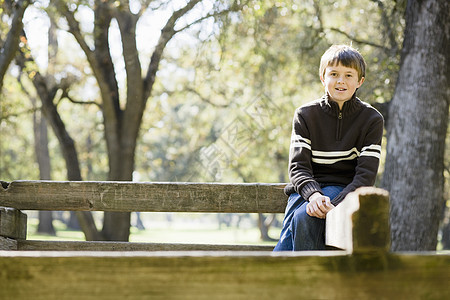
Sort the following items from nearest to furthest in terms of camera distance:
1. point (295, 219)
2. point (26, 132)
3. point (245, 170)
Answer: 1. point (295, 219)
2. point (245, 170)
3. point (26, 132)

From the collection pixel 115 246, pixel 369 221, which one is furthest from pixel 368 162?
pixel 115 246

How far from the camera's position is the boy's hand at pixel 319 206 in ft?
8.07

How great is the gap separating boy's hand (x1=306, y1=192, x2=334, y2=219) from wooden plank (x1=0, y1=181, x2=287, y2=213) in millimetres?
1168

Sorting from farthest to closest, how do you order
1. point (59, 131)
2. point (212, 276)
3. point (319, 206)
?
point (59, 131), point (319, 206), point (212, 276)

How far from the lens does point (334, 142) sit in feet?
9.52

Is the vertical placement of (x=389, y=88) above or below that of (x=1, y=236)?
above

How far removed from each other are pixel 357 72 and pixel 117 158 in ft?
24.1

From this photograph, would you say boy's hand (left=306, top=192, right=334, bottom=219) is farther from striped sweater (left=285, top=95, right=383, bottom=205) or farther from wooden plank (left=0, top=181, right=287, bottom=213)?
wooden plank (left=0, top=181, right=287, bottom=213)

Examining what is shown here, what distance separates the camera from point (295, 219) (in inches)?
104

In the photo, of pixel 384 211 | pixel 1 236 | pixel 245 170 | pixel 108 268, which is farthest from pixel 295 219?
pixel 245 170

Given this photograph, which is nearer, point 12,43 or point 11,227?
point 11,227

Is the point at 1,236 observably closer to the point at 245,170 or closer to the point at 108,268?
the point at 108,268

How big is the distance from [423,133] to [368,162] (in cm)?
443

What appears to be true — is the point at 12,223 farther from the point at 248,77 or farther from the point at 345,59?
the point at 248,77
